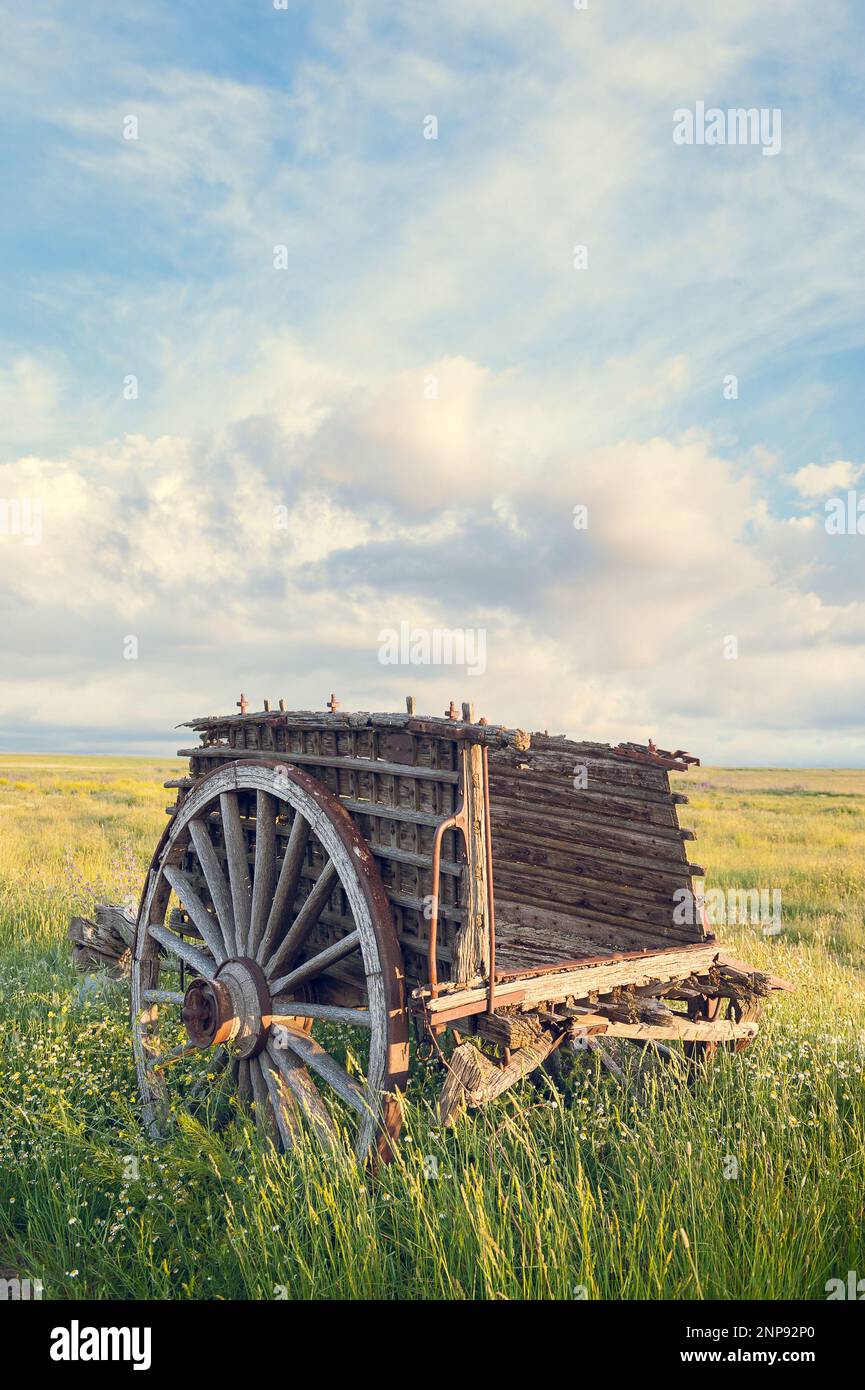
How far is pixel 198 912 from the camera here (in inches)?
205

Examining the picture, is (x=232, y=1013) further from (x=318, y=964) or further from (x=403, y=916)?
(x=403, y=916)

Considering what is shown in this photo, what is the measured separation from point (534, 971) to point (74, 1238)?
2.61 m

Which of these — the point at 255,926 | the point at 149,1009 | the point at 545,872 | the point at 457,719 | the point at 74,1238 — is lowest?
the point at 74,1238

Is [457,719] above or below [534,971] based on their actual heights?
above

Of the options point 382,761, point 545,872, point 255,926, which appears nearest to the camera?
point 382,761

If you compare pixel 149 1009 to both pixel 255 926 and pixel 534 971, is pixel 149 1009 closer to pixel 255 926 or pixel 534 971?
pixel 255 926

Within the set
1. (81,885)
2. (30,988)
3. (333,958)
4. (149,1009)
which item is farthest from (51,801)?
(333,958)

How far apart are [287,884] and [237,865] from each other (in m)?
0.56

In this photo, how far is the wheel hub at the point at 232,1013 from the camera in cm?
446

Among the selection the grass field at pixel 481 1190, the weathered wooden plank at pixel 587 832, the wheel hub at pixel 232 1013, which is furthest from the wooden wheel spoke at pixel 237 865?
the weathered wooden plank at pixel 587 832

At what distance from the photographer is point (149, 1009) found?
5500 mm

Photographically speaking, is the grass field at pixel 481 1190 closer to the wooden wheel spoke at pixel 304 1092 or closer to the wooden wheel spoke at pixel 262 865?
the wooden wheel spoke at pixel 304 1092

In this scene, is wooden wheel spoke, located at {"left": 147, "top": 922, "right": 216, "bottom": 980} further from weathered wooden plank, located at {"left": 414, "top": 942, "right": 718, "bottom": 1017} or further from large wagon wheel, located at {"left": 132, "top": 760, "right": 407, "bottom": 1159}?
weathered wooden plank, located at {"left": 414, "top": 942, "right": 718, "bottom": 1017}

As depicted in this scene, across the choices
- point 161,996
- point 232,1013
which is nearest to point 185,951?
point 161,996
